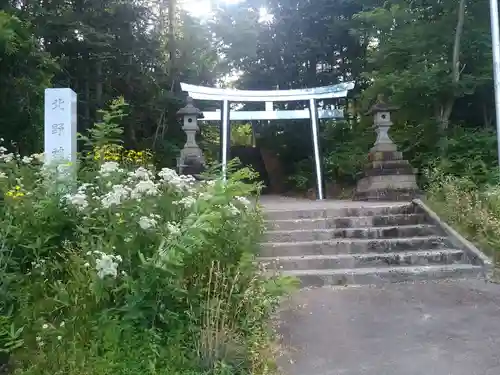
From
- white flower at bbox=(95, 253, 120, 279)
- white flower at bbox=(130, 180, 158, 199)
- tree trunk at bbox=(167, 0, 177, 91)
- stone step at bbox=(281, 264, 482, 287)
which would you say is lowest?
stone step at bbox=(281, 264, 482, 287)

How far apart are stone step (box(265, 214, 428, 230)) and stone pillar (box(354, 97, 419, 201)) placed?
2.88 m

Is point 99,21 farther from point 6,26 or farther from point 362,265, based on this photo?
point 362,265

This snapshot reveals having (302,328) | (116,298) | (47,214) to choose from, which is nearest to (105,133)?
(47,214)

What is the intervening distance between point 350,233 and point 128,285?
158 inches

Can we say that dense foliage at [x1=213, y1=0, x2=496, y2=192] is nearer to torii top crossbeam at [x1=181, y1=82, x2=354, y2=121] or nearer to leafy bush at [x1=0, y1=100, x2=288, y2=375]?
torii top crossbeam at [x1=181, y1=82, x2=354, y2=121]

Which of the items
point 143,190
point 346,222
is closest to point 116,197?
point 143,190

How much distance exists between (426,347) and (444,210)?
3.48 meters

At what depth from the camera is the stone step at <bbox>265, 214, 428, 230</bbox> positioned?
634cm

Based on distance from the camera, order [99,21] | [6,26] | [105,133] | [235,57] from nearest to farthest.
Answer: [105,133] → [6,26] → [99,21] → [235,57]

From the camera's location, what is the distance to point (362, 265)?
5.34 metres

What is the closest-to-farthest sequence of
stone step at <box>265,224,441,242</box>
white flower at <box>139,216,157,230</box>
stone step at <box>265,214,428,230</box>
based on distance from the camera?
white flower at <box>139,216,157,230</box>
stone step at <box>265,224,441,242</box>
stone step at <box>265,214,428,230</box>

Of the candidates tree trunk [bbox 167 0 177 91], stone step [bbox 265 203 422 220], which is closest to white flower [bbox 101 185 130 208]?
stone step [bbox 265 203 422 220]

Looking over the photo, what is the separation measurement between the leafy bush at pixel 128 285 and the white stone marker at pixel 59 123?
2.00 metres

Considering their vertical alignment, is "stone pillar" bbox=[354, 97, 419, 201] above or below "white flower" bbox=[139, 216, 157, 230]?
above
